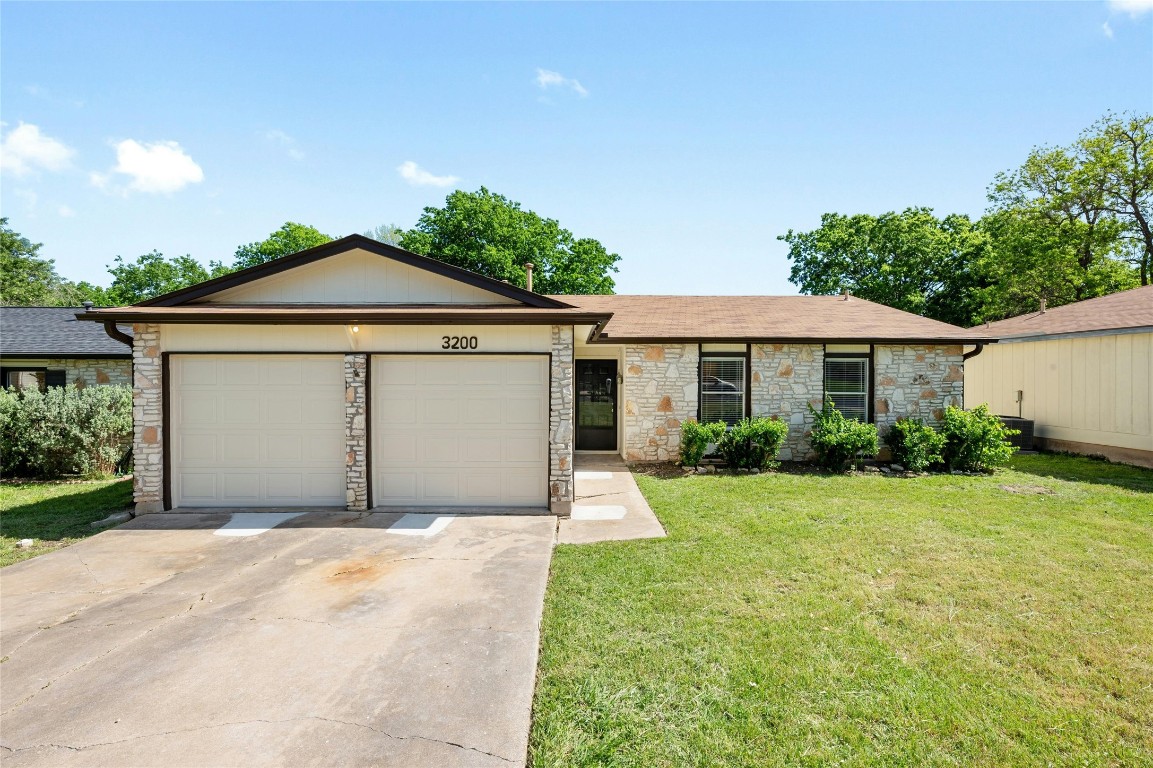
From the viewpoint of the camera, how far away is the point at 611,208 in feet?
57.6

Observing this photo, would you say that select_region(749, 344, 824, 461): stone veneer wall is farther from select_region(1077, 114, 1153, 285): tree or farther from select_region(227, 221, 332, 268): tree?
select_region(227, 221, 332, 268): tree

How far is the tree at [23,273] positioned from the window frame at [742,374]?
149 feet

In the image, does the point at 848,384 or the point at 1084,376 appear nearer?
the point at 848,384

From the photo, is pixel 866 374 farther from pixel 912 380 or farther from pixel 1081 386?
pixel 1081 386

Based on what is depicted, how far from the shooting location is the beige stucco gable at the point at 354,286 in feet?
25.7

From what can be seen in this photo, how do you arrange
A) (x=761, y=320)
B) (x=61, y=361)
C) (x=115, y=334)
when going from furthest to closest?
(x=61, y=361), (x=761, y=320), (x=115, y=334)

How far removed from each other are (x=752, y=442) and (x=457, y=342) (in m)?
6.13

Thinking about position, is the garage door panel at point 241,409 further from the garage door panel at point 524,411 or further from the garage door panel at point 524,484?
the garage door panel at point 524,484

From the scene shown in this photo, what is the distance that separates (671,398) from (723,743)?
8.38 meters

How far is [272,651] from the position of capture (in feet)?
12.2

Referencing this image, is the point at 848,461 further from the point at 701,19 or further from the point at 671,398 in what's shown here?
the point at 701,19

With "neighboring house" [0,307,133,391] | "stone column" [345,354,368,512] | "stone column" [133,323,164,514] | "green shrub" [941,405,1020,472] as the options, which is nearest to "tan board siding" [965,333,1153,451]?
"green shrub" [941,405,1020,472]

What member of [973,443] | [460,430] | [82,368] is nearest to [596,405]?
[460,430]

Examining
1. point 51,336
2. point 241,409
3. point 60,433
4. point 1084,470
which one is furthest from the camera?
point 51,336
